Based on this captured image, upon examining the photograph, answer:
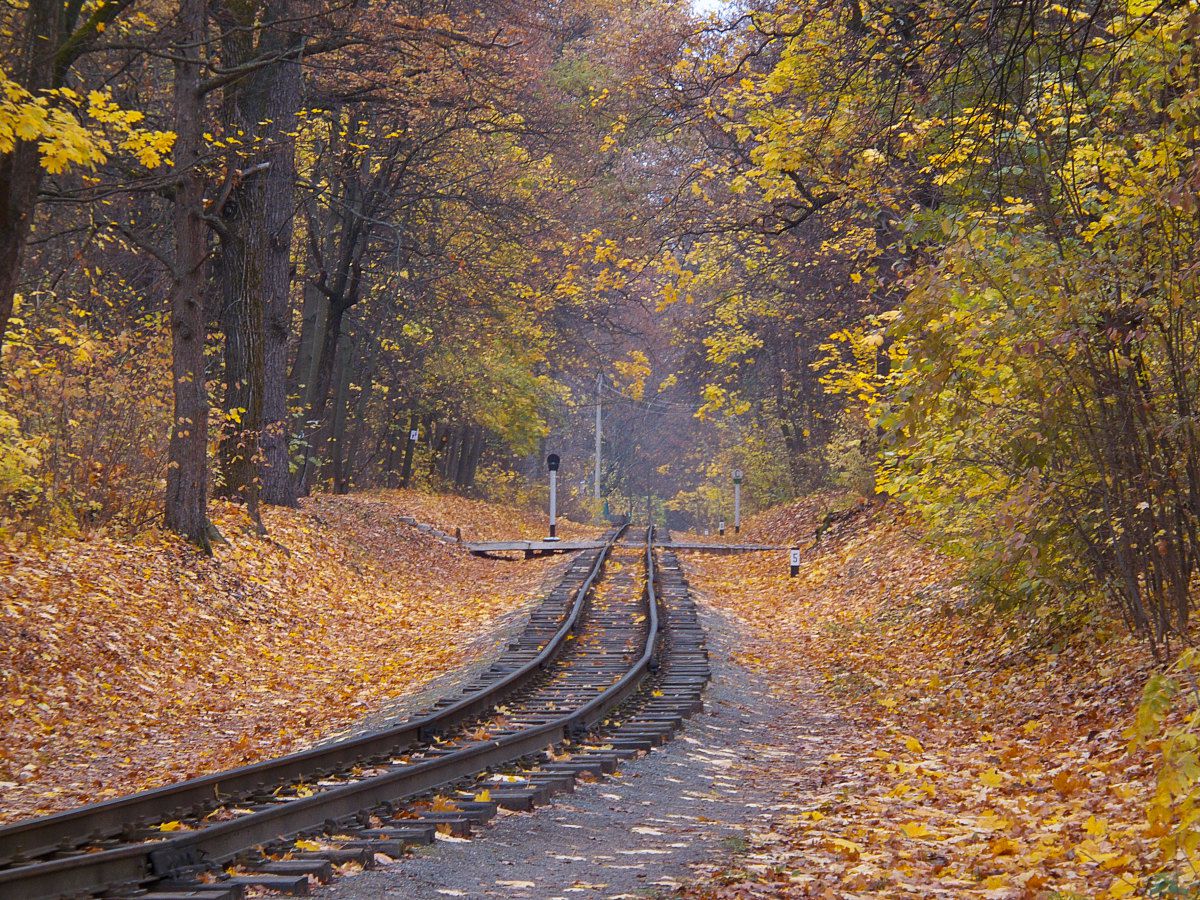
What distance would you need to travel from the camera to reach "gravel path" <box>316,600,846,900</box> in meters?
5.59

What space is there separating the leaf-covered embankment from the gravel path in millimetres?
234

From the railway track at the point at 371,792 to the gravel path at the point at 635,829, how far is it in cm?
20

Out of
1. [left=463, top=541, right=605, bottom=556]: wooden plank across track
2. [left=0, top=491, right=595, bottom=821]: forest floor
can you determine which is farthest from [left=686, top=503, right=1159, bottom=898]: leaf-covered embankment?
[left=463, top=541, right=605, bottom=556]: wooden plank across track

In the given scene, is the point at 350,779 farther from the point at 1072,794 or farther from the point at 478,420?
the point at 478,420

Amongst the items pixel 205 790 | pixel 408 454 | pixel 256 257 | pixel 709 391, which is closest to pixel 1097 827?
pixel 205 790

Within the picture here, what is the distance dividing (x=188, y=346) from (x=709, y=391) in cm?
1774

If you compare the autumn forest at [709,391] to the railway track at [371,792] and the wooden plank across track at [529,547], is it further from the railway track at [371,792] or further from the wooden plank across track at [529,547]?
the wooden plank across track at [529,547]

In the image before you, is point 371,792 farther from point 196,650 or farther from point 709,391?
point 709,391

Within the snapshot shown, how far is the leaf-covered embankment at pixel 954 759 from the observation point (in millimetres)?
5785

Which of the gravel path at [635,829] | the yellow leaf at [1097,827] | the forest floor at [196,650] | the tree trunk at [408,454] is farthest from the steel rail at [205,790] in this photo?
the tree trunk at [408,454]

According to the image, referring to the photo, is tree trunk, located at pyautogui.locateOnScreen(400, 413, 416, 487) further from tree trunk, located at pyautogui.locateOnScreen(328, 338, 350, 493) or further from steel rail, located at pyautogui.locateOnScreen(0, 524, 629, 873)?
steel rail, located at pyautogui.locateOnScreen(0, 524, 629, 873)

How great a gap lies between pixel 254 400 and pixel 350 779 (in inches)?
538

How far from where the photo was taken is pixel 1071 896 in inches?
191

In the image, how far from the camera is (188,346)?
16.7 metres
